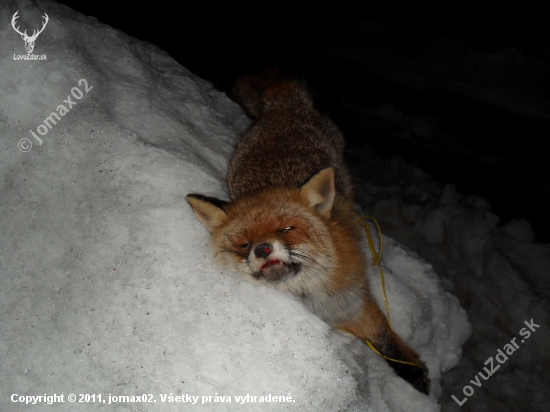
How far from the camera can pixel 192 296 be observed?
1623 millimetres

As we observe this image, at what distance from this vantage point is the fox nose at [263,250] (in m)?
1.45

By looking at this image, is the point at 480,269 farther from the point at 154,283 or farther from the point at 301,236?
the point at 154,283

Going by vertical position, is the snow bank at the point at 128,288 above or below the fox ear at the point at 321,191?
below

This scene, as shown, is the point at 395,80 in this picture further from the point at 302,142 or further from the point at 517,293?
the point at 517,293

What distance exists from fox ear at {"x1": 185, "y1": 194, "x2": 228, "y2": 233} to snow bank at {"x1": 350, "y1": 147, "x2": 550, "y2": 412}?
176 centimetres

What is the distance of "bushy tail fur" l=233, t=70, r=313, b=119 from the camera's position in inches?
112

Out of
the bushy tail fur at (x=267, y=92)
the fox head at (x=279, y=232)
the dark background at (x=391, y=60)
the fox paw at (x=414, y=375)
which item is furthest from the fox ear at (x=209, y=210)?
the dark background at (x=391, y=60)

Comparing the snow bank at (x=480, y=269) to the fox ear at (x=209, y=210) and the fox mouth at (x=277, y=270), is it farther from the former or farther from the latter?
the fox ear at (x=209, y=210)

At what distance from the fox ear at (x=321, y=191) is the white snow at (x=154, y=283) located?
48 centimetres

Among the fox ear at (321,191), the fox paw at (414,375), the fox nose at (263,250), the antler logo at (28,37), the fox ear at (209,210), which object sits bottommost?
the fox paw at (414,375)

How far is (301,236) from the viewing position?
5.14 ft

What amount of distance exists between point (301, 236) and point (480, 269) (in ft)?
5.95

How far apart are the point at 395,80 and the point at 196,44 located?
2437 mm

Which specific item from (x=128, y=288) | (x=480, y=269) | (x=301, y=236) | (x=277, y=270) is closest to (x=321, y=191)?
(x=301, y=236)
